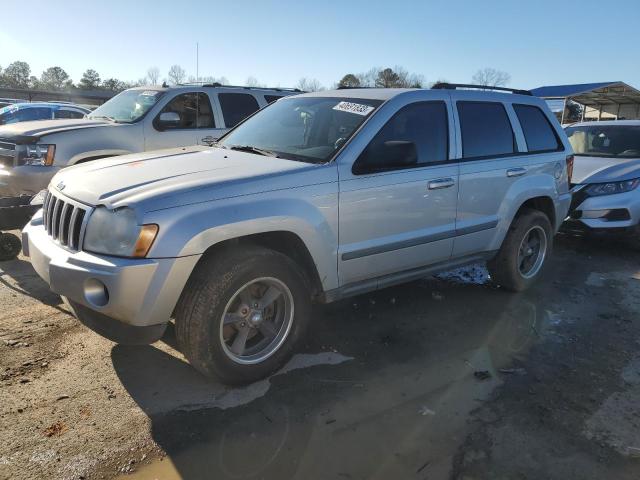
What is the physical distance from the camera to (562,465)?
9.04 ft

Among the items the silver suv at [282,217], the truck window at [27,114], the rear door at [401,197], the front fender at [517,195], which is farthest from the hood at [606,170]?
the truck window at [27,114]

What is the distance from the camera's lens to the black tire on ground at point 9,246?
5.64 metres

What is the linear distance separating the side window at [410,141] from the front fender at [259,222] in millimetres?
437

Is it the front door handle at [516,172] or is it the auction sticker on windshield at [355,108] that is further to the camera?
the front door handle at [516,172]

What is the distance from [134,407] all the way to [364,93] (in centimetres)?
297

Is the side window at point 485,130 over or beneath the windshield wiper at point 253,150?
over

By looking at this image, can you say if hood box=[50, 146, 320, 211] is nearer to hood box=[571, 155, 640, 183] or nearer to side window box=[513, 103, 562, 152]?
side window box=[513, 103, 562, 152]

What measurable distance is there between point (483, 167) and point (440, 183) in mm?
631

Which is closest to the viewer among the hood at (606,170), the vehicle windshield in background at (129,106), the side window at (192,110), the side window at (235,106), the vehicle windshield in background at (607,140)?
the hood at (606,170)

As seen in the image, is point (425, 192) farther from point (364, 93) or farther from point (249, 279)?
point (249, 279)

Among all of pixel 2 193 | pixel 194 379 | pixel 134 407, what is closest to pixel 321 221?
pixel 194 379

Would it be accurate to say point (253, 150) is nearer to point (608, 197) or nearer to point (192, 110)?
point (192, 110)

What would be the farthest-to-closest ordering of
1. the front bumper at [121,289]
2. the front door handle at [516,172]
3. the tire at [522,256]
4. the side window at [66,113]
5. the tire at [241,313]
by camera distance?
the side window at [66,113], the tire at [522,256], the front door handle at [516,172], the tire at [241,313], the front bumper at [121,289]

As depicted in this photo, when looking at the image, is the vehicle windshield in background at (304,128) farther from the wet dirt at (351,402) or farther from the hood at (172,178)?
the wet dirt at (351,402)
